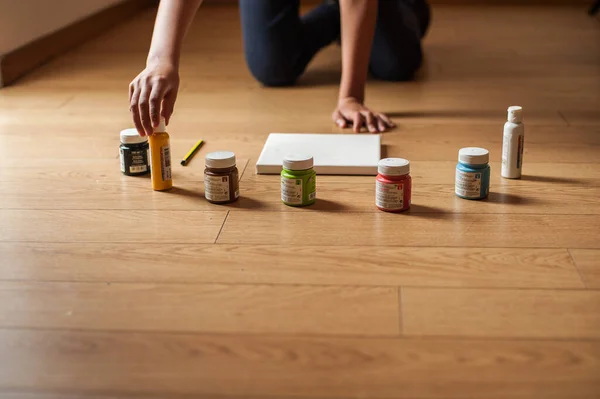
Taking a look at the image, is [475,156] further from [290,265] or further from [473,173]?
[290,265]

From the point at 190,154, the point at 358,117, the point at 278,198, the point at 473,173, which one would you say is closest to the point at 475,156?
the point at 473,173

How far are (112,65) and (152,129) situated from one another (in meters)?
1.52

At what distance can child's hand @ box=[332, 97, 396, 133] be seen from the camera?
77.7 inches

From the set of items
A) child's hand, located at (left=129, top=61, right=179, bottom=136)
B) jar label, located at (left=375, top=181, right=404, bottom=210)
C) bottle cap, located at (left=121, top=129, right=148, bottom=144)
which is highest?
child's hand, located at (left=129, top=61, right=179, bottom=136)

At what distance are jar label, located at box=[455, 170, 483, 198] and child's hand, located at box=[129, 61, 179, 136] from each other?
56 centimetres

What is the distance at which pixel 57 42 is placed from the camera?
305 centimetres

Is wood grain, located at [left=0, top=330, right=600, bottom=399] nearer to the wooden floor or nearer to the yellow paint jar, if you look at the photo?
the wooden floor

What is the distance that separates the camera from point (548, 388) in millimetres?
917

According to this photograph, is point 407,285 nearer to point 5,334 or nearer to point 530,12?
point 5,334

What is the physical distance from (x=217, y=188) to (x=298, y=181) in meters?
0.16

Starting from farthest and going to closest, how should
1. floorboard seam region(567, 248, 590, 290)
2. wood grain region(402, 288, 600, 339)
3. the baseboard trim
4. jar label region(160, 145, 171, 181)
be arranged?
the baseboard trim → jar label region(160, 145, 171, 181) → floorboard seam region(567, 248, 590, 290) → wood grain region(402, 288, 600, 339)

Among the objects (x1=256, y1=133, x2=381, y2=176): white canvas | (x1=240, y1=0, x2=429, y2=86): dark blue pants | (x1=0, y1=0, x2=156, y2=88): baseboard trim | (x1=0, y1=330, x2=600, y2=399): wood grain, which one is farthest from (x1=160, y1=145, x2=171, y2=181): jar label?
(x1=0, y1=0, x2=156, y2=88): baseboard trim

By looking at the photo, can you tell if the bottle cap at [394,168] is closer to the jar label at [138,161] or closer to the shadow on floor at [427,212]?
the shadow on floor at [427,212]

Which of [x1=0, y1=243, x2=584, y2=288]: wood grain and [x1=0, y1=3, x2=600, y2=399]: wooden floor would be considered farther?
→ [x1=0, y1=243, x2=584, y2=288]: wood grain
